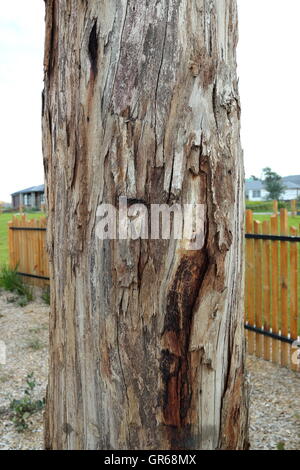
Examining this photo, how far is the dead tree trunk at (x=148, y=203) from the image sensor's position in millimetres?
1455

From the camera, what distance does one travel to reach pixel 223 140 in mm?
1522

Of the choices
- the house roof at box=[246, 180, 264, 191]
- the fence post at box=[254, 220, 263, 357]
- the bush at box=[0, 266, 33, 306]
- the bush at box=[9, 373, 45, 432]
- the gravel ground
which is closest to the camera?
the gravel ground

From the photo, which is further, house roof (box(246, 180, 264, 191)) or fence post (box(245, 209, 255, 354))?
house roof (box(246, 180, 264, 191))

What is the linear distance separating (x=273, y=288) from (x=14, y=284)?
548 cm

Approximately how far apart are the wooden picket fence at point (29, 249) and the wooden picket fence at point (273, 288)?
4.55 m

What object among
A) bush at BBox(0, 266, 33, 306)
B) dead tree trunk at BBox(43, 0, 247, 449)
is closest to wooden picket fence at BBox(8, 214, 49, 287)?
bush at BBox(0, 266, 33, 306)

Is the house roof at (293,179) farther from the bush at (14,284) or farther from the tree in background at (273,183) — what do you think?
the bush at (14,284)

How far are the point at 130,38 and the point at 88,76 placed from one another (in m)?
0.22

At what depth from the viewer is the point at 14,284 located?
823cm

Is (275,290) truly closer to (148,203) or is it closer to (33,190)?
(148,203)

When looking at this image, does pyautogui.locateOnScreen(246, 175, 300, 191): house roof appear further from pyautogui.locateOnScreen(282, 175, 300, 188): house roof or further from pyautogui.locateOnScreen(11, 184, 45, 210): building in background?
pyautogui.locateOnScreen(11, 184, 45, 210): building in background

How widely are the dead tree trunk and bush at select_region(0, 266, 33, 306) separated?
652 cm

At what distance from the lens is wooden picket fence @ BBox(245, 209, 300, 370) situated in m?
4.62
